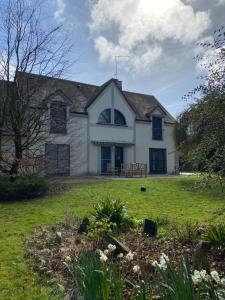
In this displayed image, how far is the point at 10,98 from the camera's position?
65.6 feet

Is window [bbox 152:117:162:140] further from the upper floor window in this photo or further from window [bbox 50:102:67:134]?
window [bbox 50:102:67:134]

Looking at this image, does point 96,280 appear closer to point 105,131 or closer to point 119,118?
point 105,131

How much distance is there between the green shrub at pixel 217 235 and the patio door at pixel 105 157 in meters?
27.6

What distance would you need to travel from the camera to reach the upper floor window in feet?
112

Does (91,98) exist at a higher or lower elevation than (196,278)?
higher

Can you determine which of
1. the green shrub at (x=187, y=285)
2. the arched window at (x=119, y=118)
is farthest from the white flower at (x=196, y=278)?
the arched window at (x=119, y=118)

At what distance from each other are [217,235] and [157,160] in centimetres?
3228

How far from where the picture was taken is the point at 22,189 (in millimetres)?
16719

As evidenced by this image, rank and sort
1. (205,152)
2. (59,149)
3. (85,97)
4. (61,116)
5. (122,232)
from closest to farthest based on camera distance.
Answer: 1. (205,152)
2. (122,232)
3. (61,116)
4. (59,149)
5. (85,97)

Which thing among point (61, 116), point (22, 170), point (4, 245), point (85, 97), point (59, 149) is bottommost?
point (4, 245)

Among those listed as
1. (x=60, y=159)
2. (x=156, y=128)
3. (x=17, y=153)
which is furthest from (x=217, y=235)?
(x=156, y=128)

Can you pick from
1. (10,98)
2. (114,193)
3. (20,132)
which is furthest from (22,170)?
(114,193)

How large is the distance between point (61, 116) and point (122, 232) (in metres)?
21.1

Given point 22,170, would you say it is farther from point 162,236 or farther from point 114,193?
point 162,236
